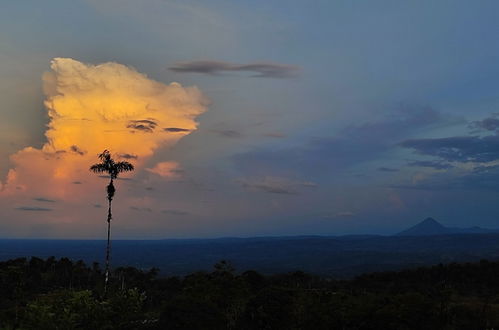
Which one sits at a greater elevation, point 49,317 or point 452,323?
point 49,317

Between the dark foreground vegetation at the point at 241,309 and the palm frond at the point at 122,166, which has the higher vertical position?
the palm frond at the point at 122,166

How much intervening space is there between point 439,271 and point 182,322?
6546 centimetres

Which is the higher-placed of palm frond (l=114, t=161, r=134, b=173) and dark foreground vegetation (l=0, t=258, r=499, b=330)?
palm frond (l=114, t=161, r=134, b=173)

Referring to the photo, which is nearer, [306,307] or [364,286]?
[306,307]

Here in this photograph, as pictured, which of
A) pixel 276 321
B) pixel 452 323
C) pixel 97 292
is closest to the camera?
pixel 276 321

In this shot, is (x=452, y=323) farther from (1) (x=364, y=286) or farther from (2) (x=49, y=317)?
(2) (x=49, y=317)

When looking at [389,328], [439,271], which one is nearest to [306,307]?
[389,328]

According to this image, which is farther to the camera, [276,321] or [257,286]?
[257,286]

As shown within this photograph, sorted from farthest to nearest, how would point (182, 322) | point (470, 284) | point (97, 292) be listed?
1. point (470, 284)
2. point (97, 292)
3. point (182, 322)

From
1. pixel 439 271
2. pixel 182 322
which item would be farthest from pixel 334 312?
pixel 439 271

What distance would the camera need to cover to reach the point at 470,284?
8356 centimetres

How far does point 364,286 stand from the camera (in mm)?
86562

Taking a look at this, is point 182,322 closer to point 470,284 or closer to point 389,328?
point 389,328

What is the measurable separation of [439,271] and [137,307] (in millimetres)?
66810
